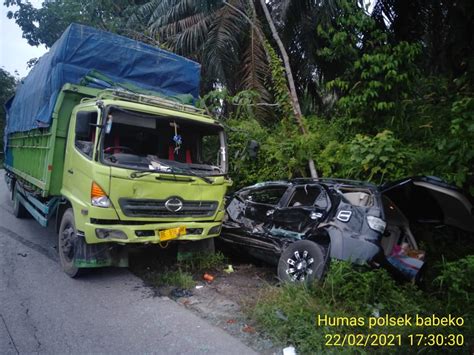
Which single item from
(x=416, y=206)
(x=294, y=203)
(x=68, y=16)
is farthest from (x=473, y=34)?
(x=68, y=16)

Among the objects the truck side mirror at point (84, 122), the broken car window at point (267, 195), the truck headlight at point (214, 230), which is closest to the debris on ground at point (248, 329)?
the truck headlight at point (214, 230)

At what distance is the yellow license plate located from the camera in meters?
4.77

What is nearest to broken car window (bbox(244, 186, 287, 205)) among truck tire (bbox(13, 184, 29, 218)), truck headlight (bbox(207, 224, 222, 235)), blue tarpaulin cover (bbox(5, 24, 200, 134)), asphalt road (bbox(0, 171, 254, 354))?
truck headlight (bbox(207, 224, 222, 235))

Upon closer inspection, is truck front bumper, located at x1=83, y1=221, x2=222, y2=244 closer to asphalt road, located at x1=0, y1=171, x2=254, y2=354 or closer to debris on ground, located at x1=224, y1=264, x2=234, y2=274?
asphalt road, located at x1=0, y1=171, x2=254, y2=354

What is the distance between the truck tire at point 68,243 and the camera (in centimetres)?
495

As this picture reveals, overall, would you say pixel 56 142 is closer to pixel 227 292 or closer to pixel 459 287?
pixel 227 292

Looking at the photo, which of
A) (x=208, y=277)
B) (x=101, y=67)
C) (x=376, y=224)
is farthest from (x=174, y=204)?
(x=101, y=67)

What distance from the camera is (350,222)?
14.6ft

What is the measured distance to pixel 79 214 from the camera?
15.2ft

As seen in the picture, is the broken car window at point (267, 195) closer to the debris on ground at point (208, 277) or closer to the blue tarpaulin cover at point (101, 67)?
the debris on ground at point (208, 277)

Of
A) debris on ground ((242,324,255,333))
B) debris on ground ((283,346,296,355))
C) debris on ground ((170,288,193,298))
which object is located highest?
debris on ground ((283,346,296,355))

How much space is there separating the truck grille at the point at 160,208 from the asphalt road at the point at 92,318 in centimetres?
100

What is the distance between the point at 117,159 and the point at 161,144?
1217mm

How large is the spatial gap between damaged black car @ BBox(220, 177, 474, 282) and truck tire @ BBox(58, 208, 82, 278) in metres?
2.44
